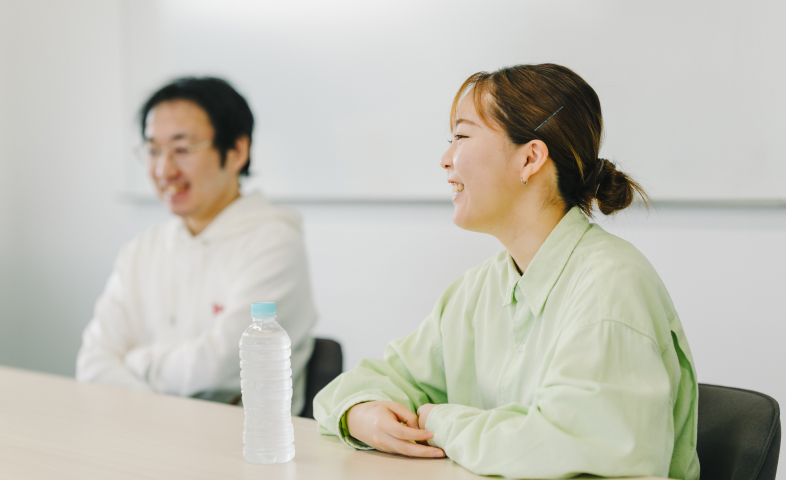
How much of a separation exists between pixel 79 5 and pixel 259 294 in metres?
2.21

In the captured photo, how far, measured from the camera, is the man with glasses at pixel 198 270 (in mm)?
1972

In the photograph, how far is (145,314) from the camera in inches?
90.1

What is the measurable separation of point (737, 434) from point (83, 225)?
316 cm

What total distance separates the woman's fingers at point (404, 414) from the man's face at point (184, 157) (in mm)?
1276

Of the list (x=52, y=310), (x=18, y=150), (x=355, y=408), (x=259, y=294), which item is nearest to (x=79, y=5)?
(x=18, y=150)

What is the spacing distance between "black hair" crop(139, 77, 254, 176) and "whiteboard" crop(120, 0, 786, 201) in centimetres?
50

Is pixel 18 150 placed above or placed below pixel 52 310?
above

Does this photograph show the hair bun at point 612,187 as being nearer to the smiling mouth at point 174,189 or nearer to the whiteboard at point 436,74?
the whiteboard at point 436,74

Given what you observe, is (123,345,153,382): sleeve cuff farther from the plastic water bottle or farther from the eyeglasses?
the plastic water bottle

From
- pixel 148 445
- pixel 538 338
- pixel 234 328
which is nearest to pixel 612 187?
pixel 538 338

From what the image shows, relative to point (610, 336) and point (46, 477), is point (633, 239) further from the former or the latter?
point (46, 477)

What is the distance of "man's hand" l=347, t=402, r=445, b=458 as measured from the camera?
1.16 meters

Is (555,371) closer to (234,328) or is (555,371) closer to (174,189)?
(234,328)

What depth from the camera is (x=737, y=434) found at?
3.82 feet
